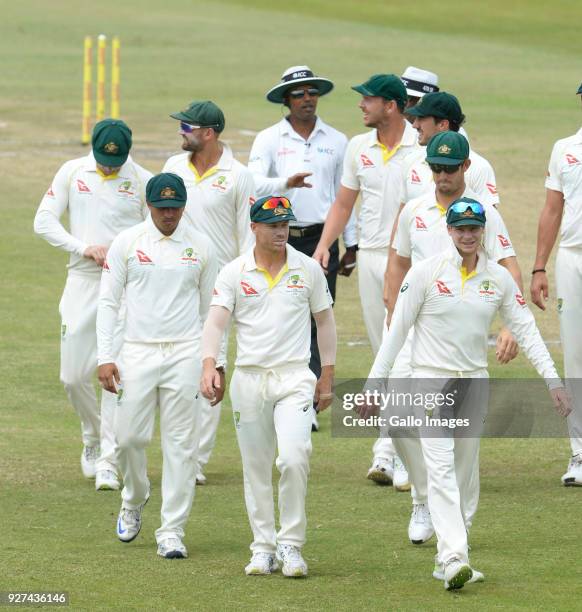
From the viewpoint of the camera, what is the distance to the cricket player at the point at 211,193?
11703 millimetres

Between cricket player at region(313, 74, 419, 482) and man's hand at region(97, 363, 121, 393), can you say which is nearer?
man's hand at region(97, 363, 121, 393)

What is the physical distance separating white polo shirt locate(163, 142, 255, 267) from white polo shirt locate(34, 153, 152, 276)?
309mm

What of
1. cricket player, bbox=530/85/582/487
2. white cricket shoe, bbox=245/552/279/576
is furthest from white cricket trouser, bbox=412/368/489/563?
cricket player, bbox=530/85/582/487

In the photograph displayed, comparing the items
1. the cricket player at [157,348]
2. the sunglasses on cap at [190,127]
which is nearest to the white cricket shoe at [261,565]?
the cricket player at [157,348]

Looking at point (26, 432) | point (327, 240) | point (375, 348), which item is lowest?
point (26, 432)

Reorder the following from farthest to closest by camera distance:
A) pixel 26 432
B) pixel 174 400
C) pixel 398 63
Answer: pixel 398 63 → pixel 26 432 → pixel 174 400

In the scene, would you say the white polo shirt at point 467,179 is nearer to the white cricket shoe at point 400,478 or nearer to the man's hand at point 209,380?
the white cricket shoe at point 400,478

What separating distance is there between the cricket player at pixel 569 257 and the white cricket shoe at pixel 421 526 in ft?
6.29

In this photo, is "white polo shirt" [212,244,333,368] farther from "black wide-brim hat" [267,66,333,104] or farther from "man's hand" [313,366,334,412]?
"black wide-brim hat" [267,66,333,104]

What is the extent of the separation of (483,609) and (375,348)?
13.6 ft

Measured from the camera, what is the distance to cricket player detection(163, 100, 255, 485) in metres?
11.7

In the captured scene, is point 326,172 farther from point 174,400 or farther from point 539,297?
point 174,400

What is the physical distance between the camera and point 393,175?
1211 cm

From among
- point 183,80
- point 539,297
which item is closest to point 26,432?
point 539,297
